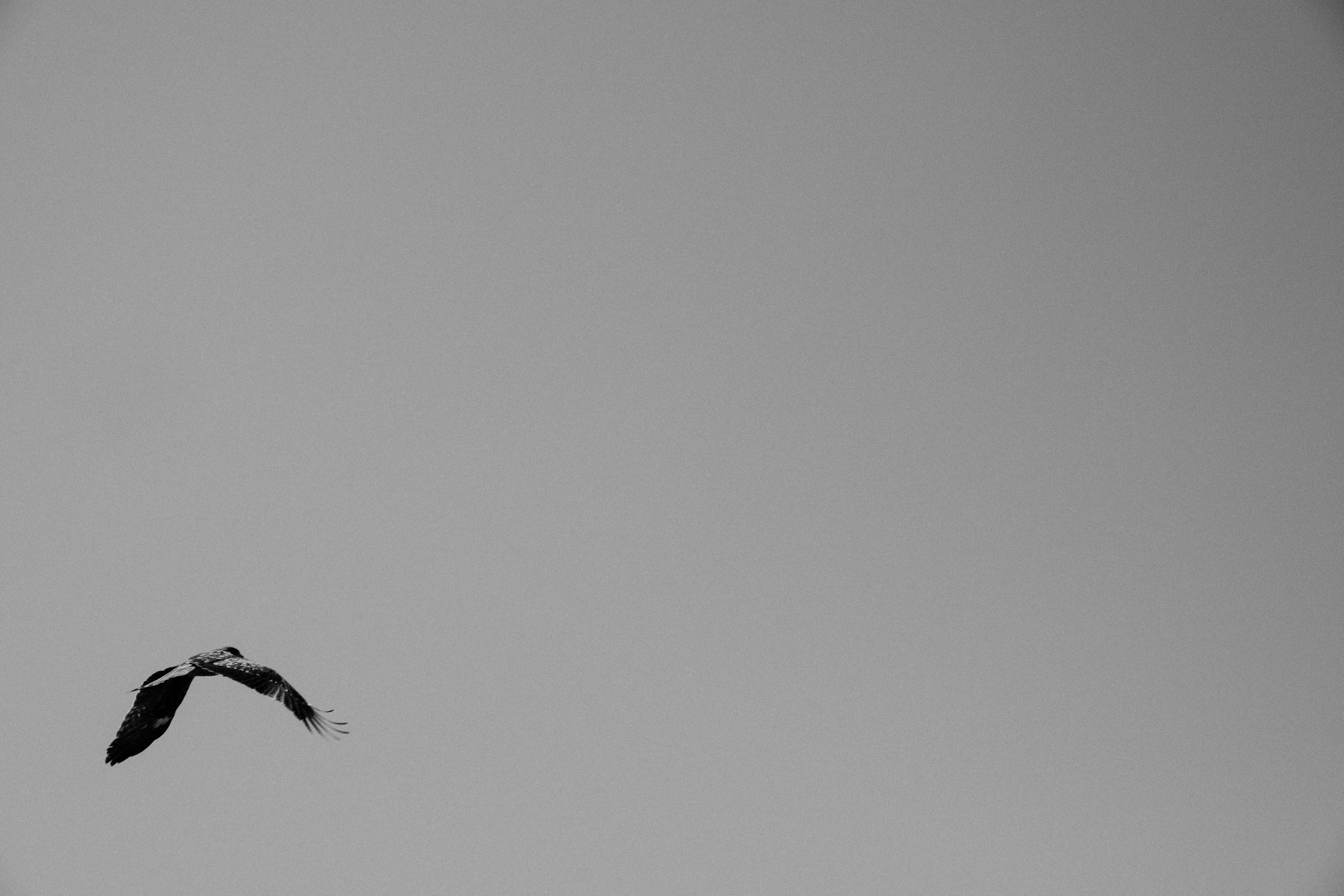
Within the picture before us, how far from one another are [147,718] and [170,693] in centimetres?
51

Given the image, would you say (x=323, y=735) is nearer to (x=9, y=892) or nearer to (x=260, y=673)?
(x=260, y=673)

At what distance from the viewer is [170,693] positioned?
14.6 metres

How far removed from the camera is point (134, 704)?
14.3 m

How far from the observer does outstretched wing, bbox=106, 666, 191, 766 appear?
14.3 m

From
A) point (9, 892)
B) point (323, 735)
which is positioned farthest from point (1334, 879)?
point (9, 892)

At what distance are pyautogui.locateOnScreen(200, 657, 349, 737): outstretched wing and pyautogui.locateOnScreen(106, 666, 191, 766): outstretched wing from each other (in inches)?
37.5

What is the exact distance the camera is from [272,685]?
46.1ft

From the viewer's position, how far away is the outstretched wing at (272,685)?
43.4ft

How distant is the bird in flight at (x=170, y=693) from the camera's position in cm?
1384

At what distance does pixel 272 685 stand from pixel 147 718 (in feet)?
8.22

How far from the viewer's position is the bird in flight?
1384cm

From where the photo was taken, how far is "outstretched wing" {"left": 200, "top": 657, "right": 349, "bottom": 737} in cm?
1323

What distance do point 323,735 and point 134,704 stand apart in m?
4.25

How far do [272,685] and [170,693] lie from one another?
Result: 2.18 m
